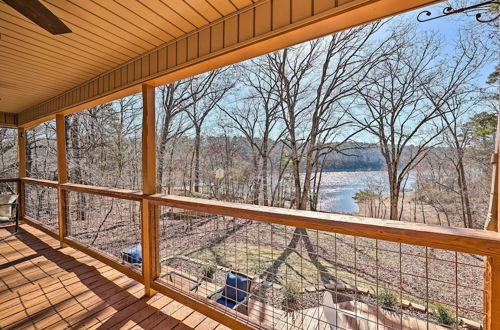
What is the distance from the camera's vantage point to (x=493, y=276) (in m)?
1.03

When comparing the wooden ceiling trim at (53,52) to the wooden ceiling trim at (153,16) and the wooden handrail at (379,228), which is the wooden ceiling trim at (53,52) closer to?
the wooden ceiling trim at (153,16)

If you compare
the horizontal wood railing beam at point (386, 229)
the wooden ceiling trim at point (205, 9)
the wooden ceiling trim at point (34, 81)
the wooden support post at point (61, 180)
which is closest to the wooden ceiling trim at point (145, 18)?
the wooden ceiling trim at point (205, 9)

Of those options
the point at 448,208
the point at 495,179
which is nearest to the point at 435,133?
the point at 448,208

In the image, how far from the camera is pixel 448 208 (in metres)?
6.79

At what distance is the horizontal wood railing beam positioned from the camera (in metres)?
1.03

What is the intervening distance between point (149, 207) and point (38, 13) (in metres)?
1.71

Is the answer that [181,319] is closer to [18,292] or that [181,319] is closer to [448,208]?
[18,292]

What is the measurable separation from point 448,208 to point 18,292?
9.53 m

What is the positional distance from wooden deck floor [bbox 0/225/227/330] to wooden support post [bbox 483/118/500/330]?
5.74ft

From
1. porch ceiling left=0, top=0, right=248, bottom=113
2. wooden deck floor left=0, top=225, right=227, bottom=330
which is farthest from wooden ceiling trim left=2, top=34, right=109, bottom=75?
wooden deck floor left=0, top=225, right=227, bottom=330

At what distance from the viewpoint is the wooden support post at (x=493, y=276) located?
1.02 m

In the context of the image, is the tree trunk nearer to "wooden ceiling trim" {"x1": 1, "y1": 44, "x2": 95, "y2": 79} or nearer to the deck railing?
the deck railing

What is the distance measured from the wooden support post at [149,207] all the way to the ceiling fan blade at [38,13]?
1021 mm

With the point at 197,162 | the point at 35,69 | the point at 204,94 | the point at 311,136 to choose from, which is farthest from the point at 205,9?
the point at 204,94
